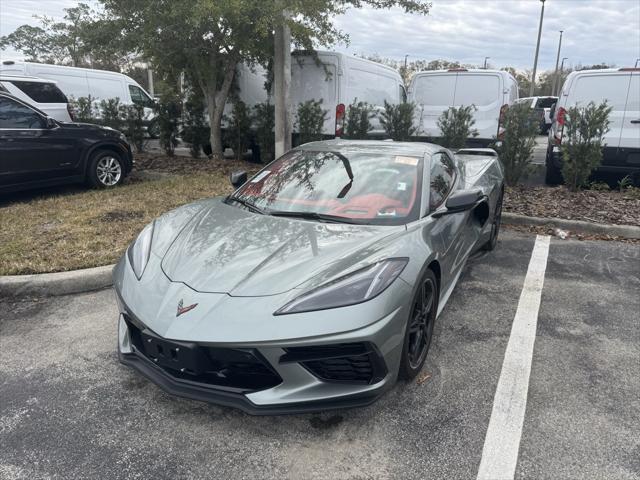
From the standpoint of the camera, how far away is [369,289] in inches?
90.9

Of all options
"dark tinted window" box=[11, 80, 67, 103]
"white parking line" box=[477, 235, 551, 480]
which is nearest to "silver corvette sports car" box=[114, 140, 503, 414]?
"white parking line" box=[477, 235, 551, 480]

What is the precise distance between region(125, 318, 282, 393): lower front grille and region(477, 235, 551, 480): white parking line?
1.07 m

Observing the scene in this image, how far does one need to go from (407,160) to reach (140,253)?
196 cm

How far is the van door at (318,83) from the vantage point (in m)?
9.11

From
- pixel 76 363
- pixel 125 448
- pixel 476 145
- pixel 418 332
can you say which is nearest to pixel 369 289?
pixel 418 332

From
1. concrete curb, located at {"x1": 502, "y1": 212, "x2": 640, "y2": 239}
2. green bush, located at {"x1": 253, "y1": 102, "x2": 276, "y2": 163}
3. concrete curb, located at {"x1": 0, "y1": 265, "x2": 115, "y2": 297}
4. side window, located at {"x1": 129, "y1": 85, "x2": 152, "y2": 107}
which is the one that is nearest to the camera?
concrete curb, located at {"x1": 0, "y1": 265, "x2": 115, "y2": 297}

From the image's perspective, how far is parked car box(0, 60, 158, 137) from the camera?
13.3 metres

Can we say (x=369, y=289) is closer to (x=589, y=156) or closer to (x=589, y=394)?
(x=589, y=394)

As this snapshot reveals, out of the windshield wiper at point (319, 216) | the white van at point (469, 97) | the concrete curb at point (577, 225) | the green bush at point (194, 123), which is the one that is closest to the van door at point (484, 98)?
the white van at point (469, 97)

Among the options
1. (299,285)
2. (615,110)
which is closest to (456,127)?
(615,110)

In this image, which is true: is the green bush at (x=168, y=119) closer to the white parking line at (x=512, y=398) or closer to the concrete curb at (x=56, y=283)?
the concrete curb at (x=56, y=283)

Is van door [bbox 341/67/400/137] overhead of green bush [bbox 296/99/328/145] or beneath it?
overhead

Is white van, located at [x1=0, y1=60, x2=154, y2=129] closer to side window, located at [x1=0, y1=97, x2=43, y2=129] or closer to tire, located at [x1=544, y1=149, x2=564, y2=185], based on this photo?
side window, located at [x1=0, y1=97, x2=43, y2=129]

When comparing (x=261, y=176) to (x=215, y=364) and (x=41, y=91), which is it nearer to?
(x=215, y=364)
